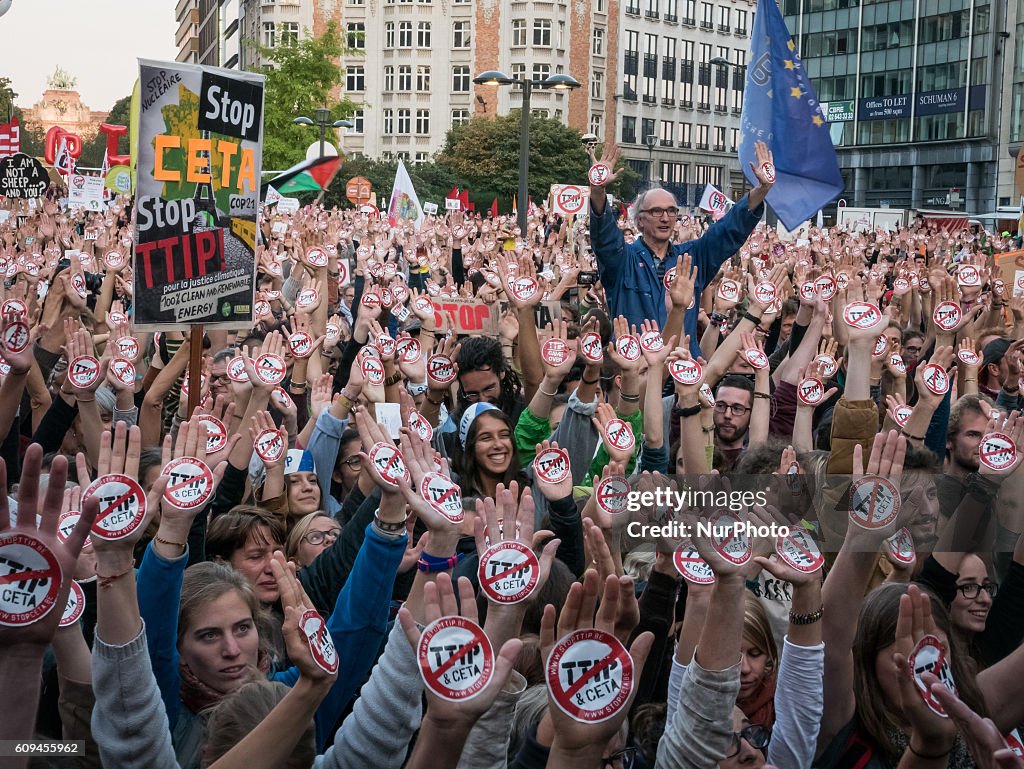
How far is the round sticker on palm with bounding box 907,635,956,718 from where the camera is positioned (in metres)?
2.43

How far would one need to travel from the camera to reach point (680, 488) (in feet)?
10.2

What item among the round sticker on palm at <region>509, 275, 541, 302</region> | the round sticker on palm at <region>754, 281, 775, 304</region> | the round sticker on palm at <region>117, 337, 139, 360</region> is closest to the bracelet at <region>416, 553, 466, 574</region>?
the round sticker on palm at <region>509, 275, 541, 302</region>

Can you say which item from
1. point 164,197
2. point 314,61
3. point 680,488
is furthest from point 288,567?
point 314,61

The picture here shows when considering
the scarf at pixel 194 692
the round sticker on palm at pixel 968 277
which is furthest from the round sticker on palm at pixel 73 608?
the round sticker on palm at pixel 968 277

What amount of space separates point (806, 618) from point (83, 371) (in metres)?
3.65

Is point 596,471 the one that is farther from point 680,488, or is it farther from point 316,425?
point 680,488

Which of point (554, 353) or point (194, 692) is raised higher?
point (554, 353)

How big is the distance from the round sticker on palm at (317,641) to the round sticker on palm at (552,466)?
1.47 m

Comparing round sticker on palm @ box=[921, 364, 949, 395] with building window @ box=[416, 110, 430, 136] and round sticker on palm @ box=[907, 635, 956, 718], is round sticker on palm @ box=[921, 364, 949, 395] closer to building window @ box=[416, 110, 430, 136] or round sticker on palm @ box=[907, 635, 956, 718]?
round sticker on palm @ box=[907, 635, 956, 718]

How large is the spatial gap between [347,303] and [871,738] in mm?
9461

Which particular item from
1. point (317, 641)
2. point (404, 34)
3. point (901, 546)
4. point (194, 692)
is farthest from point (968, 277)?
point (404, 34)

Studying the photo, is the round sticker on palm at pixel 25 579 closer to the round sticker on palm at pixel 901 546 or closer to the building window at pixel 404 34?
the round sticker on palm at pixel 901 546

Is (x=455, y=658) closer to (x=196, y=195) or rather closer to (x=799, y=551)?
(x=799, y=551)

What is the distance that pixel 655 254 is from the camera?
24.8 ft
